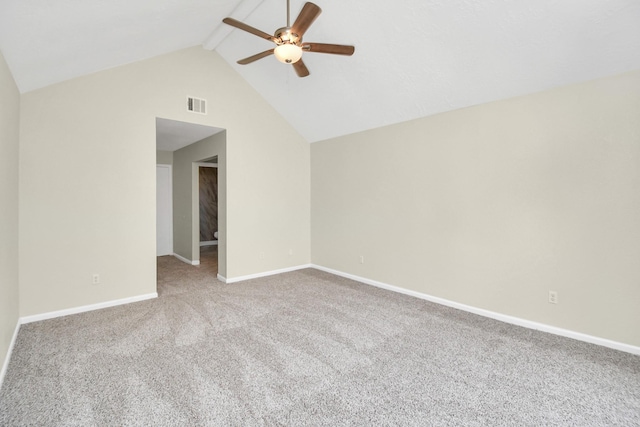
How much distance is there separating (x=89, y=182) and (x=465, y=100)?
439 centimetres

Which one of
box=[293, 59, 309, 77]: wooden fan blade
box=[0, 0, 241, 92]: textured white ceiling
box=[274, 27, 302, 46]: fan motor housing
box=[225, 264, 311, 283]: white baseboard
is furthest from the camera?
box=[225, 264, 311, 283]: white baseboard

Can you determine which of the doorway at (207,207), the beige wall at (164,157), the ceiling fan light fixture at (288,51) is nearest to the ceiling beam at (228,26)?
the ceiling fan light fixture at (288,51)

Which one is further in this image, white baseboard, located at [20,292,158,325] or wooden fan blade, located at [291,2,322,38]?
white baseboard, located at [20,292,158,325]

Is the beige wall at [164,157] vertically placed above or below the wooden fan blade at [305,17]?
below

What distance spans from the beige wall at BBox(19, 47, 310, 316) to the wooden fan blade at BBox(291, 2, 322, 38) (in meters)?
2.46

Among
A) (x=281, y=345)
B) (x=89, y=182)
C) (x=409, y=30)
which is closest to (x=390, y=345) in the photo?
(x=281, y=345)

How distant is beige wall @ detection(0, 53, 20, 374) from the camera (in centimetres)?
226

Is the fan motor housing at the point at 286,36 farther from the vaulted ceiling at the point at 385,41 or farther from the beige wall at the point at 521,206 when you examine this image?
the beige wall at the point at 521,206

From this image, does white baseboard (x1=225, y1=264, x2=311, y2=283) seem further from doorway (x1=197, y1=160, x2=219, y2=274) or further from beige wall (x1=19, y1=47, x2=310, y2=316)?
doorway (x1=197, y1=160, x2=219, y2=274)

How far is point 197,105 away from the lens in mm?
4203

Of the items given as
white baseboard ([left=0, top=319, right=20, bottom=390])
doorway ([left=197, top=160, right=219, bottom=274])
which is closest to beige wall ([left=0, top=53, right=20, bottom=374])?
white baseboard ([left=0, top=319, right=20, bottom=390])

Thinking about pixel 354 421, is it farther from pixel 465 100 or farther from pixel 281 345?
pixel 465 100

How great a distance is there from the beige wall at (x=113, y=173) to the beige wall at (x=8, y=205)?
225 millimetres

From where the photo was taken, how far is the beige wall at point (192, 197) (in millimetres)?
4672
